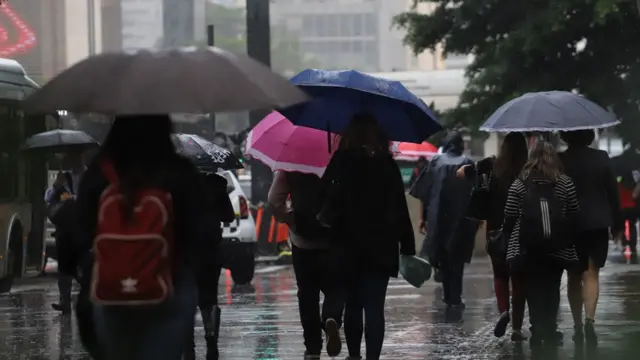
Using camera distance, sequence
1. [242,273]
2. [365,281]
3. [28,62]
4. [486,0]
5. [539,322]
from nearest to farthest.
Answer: [365,281] < [539,322] < [242,273] < [28,62] < [486,0]

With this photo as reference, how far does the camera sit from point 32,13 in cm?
2100

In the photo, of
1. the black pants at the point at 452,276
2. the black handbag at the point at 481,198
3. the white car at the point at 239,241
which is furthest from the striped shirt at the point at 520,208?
the white car at the point at 239,241

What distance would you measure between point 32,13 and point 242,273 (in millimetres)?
6292

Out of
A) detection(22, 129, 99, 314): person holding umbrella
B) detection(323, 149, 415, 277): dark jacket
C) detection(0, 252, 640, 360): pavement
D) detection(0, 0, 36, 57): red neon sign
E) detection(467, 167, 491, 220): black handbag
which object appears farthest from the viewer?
detection(0, 0, 36, 57): red neon sign

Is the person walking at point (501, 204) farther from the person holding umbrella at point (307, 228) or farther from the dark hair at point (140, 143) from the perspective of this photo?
the dark hair at point (140, 143)

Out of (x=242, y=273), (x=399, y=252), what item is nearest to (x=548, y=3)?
(x=242, y=273)

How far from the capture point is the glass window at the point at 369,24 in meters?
43.3

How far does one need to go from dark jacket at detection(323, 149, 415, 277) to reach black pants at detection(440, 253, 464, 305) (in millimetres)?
4985

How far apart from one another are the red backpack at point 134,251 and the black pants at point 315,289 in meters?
3.74

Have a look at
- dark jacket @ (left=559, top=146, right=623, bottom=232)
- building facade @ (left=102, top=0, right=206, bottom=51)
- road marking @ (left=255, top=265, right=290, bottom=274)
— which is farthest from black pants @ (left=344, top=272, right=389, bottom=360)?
road marking @ (left=255, top=265, right=290, bottom=274)

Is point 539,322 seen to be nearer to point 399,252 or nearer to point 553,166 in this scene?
point 553,166

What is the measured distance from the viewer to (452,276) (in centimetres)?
1316

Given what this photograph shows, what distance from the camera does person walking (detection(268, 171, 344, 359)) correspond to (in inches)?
344

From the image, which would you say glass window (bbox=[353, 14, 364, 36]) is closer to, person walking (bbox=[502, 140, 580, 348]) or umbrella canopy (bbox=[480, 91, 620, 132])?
umbrella canopy (bbox=[480, 91, 620, 132])
